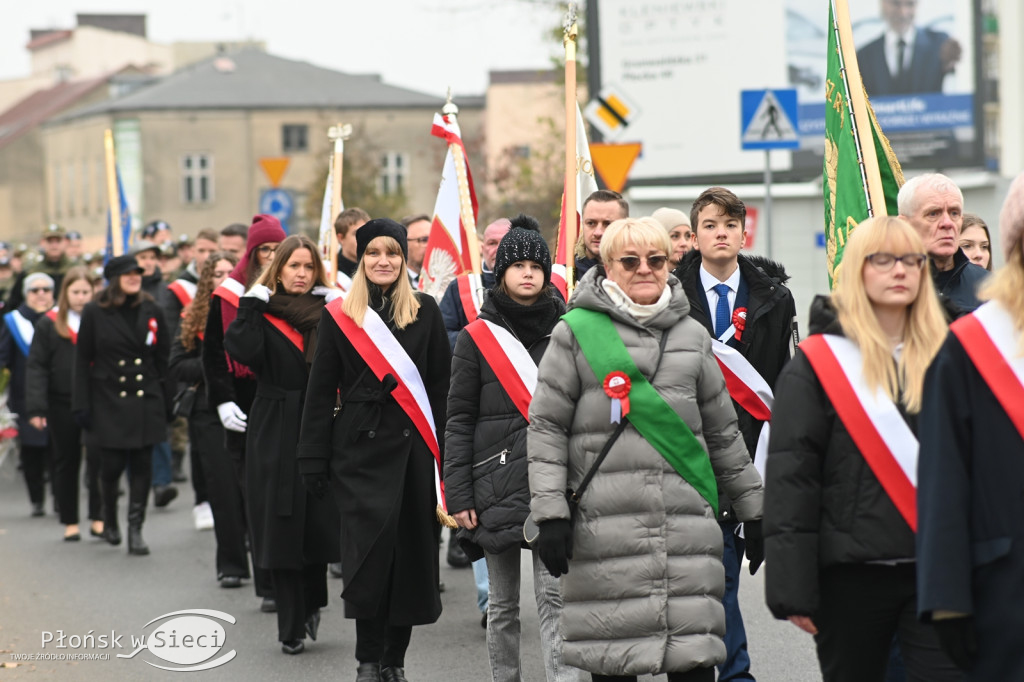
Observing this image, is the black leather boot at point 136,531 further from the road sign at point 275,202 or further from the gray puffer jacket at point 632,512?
the road sign at point 275,202

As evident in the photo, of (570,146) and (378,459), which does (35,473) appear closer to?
(570,146)

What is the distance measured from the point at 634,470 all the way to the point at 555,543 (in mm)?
366

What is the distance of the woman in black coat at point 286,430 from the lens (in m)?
8.46

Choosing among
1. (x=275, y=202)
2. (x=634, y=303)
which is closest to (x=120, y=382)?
(x=634, y=303)

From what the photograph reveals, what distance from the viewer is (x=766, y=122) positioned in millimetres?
14398

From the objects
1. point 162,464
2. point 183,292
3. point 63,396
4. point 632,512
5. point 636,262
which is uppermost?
point 636,262

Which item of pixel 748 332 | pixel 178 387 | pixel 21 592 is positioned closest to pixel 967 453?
pixel 748 332

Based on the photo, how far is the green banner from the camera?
5.49 m

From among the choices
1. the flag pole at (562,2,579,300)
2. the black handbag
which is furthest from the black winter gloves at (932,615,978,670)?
the black handbag

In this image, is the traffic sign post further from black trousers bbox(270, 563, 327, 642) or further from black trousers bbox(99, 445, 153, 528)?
black trousers bbox(270, 563, 327, 642)

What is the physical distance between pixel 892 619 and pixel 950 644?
1.90ft

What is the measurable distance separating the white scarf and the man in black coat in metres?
1.23

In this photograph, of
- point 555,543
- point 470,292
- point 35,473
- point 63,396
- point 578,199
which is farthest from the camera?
point 35,473

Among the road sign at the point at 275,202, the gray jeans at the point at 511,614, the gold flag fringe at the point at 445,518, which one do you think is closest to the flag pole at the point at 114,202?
the road sign at the point at 275,202
